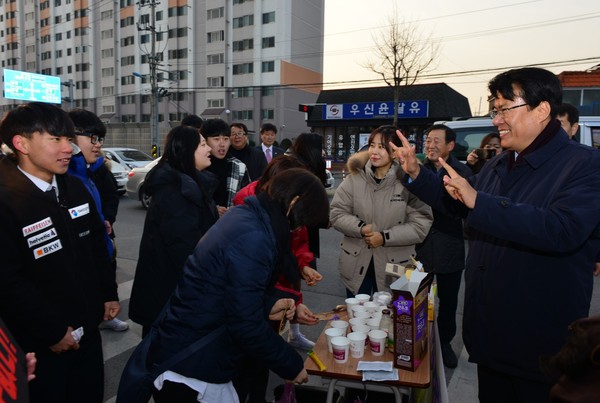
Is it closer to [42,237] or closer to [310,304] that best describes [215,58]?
[310,304]

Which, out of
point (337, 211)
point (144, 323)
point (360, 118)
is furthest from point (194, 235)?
point (360, 118)

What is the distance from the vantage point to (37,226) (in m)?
1.89

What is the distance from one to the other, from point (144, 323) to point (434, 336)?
1.89m

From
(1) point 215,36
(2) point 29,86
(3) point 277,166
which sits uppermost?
(1) point 215,36

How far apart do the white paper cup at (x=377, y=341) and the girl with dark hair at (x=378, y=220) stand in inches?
40.6

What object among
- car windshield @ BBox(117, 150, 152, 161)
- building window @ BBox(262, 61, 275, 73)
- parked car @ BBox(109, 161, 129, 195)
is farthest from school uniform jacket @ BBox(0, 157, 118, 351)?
building window @ BBox(262, 61, 275, 73)

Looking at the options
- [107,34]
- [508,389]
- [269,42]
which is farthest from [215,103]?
[508,389]

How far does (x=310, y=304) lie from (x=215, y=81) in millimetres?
42709

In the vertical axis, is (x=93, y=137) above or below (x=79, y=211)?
above

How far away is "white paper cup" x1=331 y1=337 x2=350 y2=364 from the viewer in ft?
6.94

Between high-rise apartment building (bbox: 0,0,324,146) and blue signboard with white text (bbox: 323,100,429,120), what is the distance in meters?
10.9

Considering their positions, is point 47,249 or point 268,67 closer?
point 47,249

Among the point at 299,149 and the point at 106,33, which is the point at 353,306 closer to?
Result: the point at 299,149

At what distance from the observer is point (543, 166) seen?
5.90 feet
